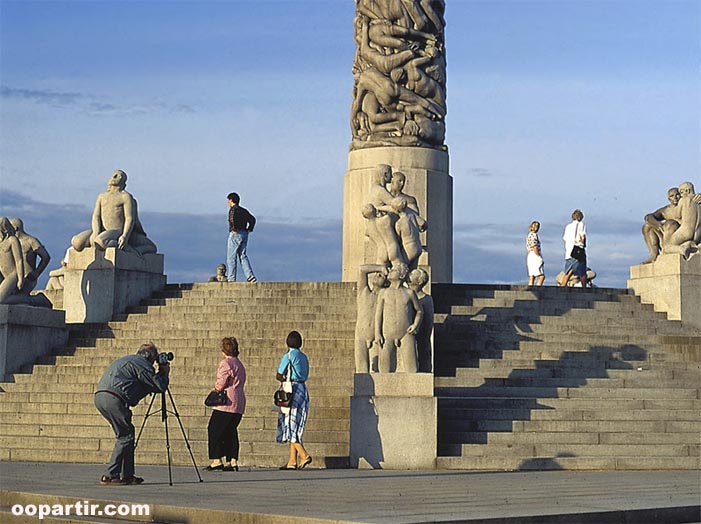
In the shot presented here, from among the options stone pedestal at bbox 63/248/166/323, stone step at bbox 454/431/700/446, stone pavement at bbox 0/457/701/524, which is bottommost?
stone pavement at bbox 0/457/701/524

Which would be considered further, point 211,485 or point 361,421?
point 361,421

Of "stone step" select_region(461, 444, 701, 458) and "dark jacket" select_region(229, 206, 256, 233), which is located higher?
"dark jacket" select_region(229, 206, 256, 233)

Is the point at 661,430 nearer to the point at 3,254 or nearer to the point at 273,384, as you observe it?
the point at 273,384

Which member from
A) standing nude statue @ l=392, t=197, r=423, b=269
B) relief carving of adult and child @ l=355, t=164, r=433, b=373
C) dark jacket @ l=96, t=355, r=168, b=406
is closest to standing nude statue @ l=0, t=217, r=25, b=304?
relief carving of adult and child @ l=355, t=164, r=433, b=373

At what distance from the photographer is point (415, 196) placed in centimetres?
2694

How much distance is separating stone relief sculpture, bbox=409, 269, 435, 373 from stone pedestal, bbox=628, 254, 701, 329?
7.17m

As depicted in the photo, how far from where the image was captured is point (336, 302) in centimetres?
2289

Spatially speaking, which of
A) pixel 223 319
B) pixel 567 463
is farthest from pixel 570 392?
pixel 223 319

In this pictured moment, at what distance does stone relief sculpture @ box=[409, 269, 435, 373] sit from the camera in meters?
17.9

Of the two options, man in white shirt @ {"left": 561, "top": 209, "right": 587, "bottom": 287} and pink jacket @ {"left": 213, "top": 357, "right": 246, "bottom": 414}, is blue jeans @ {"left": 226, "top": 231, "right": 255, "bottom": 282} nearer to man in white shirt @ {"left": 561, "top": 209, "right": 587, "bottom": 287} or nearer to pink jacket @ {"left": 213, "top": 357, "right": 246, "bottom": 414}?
man in white shirt @ {"left": 561, "top": 209, "right": 587, "bottom": 287}

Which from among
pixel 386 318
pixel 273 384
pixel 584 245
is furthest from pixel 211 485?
pixel 584 245

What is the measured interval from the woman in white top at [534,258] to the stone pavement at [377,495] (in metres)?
12.4

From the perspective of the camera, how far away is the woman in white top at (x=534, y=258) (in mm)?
28750

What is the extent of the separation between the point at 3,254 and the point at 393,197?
22.8 ft
